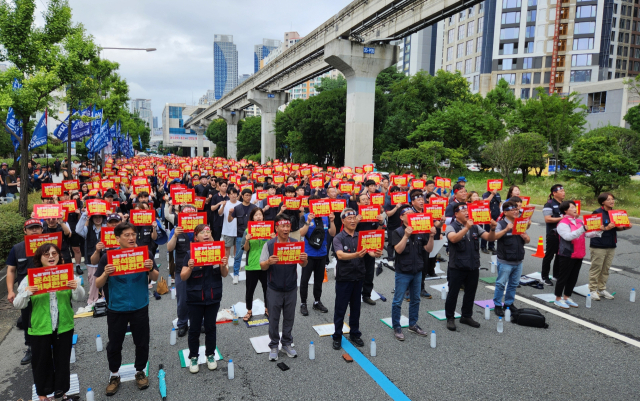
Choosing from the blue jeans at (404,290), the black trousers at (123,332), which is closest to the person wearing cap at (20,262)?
the black trousers at (123,332)

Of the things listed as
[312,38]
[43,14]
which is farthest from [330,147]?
[43,14]

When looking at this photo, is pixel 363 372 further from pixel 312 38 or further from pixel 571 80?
pixel 571 80

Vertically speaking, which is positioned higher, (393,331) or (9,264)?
(9,264)

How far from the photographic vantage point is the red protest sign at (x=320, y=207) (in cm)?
810

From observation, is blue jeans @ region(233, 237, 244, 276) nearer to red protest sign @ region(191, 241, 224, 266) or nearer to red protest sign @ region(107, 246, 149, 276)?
red protest sign @ region(191, 241, 224, 266)

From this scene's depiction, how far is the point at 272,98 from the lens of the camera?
5241cm

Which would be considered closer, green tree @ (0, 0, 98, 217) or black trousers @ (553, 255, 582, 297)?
black trousers @ (553, 255, 582, 297)

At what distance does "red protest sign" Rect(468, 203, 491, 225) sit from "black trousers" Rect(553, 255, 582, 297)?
6.71 ft

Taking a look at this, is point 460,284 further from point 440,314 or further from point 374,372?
point 374,372

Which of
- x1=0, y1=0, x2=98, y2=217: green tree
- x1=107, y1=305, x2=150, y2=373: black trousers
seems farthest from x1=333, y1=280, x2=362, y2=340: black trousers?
x1=0, y1=0, x2=98, y2=217: green tree

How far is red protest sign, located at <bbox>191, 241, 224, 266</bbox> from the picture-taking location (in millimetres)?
5000

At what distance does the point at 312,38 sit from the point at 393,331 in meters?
30.4

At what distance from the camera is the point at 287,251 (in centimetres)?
549

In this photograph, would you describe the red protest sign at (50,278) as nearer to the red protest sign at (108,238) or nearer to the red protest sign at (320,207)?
the red protest sign at (108,238)
